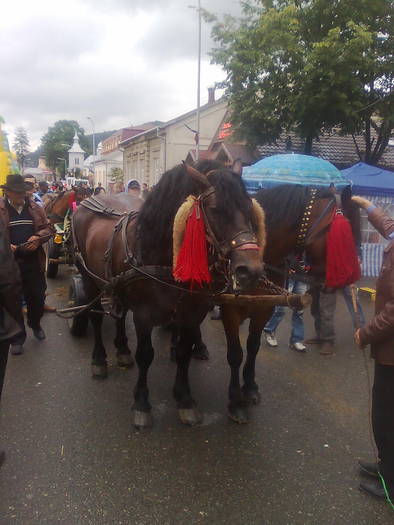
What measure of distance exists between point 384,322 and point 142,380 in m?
1.96

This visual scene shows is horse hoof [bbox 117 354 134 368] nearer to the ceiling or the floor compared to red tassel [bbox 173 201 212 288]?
nearer to the floor

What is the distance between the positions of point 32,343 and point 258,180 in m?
4.64

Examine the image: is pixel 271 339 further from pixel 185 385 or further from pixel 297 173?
pixel 297 173

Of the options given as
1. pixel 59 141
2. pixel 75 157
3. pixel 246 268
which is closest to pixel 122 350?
pixel 246 268

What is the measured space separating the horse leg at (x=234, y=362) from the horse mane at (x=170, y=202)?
2.39ft

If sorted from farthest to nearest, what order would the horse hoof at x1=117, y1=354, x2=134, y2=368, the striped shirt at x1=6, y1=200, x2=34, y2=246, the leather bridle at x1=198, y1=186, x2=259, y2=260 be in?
the striped shirt at x1=6, y1=200, x2=34, y2=246 → the horse hoof at x1=117, y1=354, x2=134, y2=368 → the leather bridle at x1=198, y1=186, x2=259, y2=260

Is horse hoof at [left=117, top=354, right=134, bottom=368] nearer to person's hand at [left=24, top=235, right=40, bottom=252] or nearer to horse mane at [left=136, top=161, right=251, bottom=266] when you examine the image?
person's hand at [left=24, top=235, right=40, bottom=252]

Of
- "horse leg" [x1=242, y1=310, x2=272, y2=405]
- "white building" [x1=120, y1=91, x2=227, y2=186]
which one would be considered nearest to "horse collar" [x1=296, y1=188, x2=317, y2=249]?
"horse leg" [x1=242, y1=310, x2=272, y2=405]

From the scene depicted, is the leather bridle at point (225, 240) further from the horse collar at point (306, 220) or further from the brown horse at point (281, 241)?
the horse collar at point (306, 220)

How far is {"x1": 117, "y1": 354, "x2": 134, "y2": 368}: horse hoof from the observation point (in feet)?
13.9

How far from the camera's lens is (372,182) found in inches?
337

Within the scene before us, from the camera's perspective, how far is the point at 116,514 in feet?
7.40

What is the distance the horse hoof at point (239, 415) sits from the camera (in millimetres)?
3211

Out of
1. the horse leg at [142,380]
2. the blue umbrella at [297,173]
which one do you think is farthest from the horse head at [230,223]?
the blue umbrella at [297,173]
